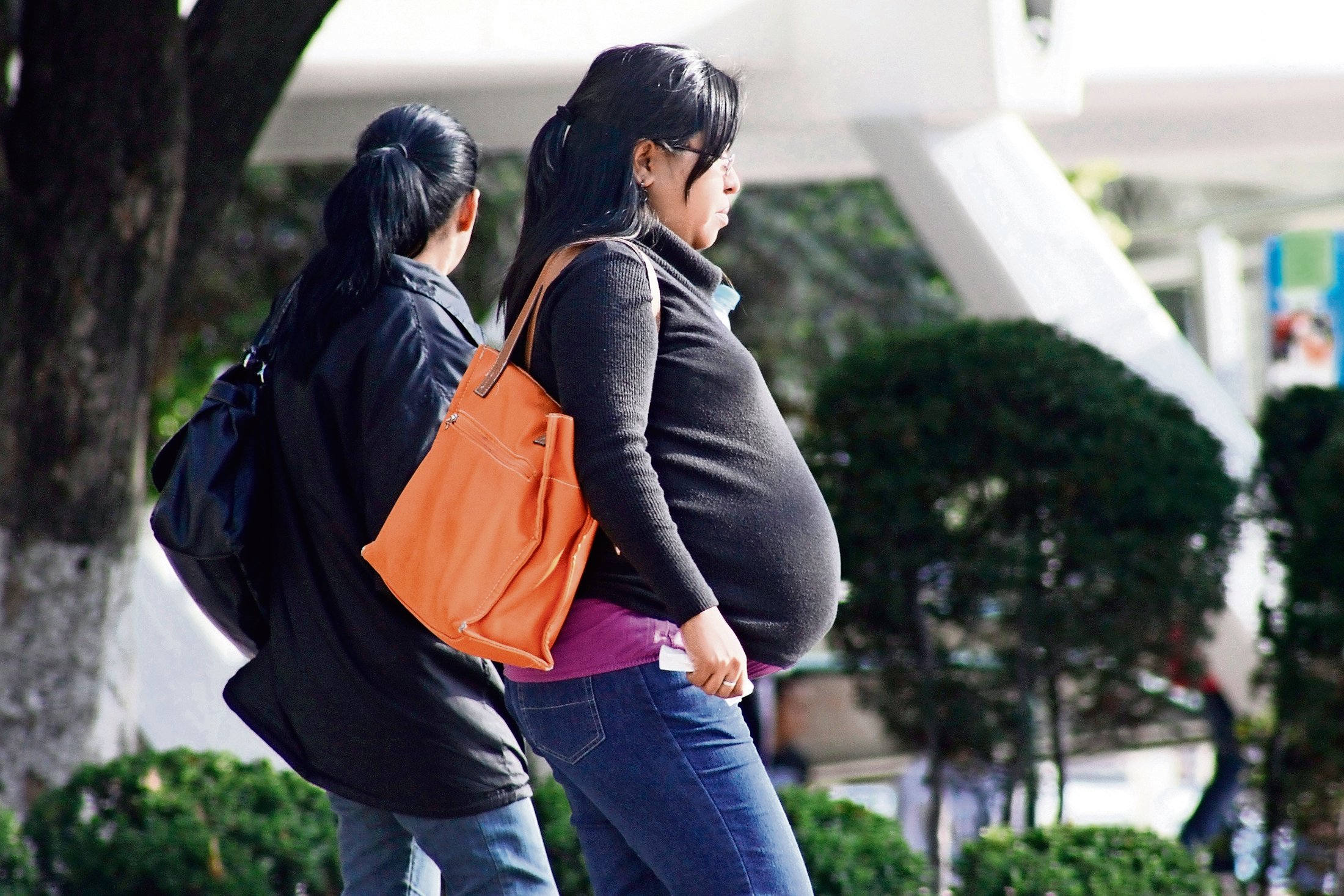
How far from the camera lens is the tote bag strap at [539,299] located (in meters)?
2.04

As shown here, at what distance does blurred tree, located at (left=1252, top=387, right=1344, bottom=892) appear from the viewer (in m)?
4.53

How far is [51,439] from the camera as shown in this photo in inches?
184

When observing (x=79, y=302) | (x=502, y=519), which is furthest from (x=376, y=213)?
(x=79, y=302)

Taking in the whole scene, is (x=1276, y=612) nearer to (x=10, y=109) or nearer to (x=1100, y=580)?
(x=1100, y=580)

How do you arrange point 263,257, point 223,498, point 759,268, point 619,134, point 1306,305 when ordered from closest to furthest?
point 619,134 → point 223,498 → point 1306,305 → point 263,257 → point 759,268

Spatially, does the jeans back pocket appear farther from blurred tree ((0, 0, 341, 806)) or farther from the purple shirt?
blurred tree ((0, 0, 341, 806))

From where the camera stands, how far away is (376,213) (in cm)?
258

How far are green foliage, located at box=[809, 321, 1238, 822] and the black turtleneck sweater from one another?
2644 mm

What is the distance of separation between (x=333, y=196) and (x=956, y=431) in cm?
262

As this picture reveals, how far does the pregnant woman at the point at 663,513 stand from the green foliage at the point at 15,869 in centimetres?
256

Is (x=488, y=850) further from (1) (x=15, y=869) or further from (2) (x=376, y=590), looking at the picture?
(1) (x=15, y=869)

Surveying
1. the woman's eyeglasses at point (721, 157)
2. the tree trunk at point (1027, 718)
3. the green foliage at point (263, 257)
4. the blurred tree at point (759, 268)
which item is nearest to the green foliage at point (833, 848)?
the tree trunk at point (1027, 718)

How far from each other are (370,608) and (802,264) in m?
10.7

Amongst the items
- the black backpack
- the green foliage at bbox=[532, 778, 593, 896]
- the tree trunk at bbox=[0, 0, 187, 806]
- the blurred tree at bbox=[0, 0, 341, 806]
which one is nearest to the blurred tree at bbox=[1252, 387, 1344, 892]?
the green foliage at bbox=[532, 778, 593, 896]
